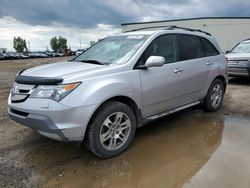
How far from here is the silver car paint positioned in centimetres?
307

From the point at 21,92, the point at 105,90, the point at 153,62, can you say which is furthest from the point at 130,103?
the point at 21,92

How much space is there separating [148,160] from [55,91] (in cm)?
154

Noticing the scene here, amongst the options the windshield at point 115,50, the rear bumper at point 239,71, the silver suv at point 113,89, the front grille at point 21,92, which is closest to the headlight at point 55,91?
the silver suv at point 113,89

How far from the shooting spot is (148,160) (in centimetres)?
346

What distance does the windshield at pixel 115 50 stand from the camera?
12.8 ft

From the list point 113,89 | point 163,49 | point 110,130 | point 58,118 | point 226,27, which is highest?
point 226,27

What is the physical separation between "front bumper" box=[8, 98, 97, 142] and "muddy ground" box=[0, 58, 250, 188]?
1.64 ft

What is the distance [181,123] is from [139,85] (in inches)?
64.7

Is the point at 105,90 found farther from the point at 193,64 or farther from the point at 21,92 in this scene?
the point at 193,64

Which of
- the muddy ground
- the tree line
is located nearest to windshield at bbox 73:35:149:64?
the muddy ground

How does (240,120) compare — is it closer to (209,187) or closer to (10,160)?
(209,187)

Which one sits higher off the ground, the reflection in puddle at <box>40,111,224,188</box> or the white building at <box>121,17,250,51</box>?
the white building at <box>121,17,250,51</box>

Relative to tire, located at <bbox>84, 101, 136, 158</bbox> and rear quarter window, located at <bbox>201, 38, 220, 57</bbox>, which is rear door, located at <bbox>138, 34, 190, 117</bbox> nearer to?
tire, located at <bbox>84, 101, 136, 158</bbox>

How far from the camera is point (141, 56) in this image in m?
3.88
